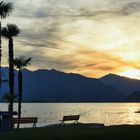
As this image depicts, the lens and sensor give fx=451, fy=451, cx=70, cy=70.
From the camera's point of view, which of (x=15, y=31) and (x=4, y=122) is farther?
(x=15, y=31)

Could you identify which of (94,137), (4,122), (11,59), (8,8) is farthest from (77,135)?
(11,59)

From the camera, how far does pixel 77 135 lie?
29.6 meters

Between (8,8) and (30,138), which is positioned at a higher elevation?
(8,8)

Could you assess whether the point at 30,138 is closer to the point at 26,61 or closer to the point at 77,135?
the point at 77,135

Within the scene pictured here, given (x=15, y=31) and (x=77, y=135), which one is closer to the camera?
(x=77, y=135)

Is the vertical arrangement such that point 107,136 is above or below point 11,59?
below

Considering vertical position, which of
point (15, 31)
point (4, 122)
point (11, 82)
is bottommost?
point (4, 122)

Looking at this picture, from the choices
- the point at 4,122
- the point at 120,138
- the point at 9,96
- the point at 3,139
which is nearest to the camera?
the point at 120,138

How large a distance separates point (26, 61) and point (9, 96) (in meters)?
4.91

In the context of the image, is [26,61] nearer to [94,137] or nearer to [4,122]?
[4,122]

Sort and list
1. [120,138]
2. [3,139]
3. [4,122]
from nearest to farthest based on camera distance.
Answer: [120,138] < [3,139] < [4,122]

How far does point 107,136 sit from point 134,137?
1766mm

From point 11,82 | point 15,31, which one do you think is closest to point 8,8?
point 15,31

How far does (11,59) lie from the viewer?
161 ft
